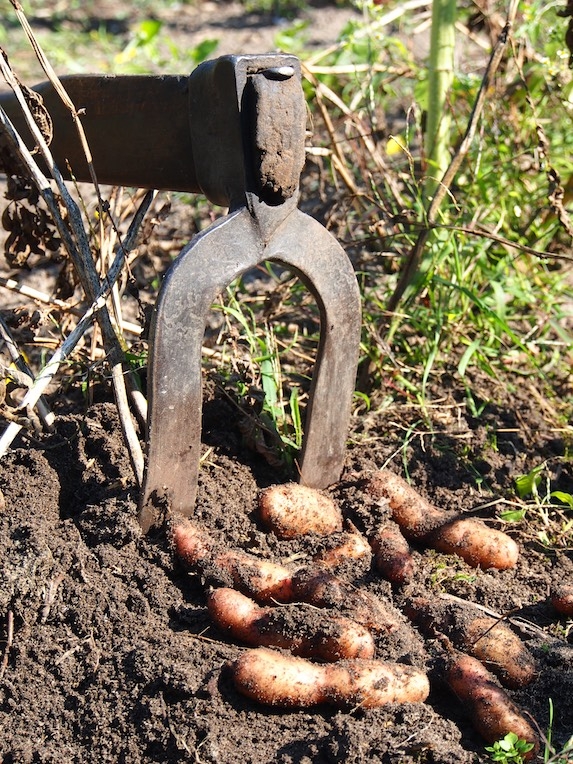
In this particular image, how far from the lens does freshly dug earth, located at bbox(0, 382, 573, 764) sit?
1694mm

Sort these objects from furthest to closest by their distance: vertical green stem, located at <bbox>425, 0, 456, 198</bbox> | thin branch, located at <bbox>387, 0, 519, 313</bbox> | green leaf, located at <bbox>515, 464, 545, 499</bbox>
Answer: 1. vertical green stem, located at <bbox>425, 0, 456, 198</bbox>
2. thin branch, located at <bbox>387, 0, 519, 313</bbox>
3. green leaf, located at <bbox>515, 464, 545, 499</bbox>

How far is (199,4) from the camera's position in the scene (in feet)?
22.1

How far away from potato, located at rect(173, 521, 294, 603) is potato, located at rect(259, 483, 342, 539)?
159 mm

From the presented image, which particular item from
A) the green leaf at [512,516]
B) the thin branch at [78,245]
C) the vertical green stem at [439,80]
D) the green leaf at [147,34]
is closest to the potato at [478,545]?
the green leaf at [512,516]

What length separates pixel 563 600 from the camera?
2.05 metres

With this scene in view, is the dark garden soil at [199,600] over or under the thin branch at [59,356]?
under

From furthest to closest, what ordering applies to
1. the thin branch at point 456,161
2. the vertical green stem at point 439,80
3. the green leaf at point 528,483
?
1. the vertical green stem at point 439,80
2. the thin branch at point 456,161
3. the green leaf at point 528,483

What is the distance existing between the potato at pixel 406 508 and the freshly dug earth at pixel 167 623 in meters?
0.04

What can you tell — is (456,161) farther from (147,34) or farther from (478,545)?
(147,34)

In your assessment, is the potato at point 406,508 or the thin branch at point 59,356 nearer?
the thin branch at point 59,356

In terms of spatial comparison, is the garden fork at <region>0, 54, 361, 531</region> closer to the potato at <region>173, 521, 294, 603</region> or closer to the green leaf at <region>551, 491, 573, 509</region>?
the potato at <region>173, 521, 294, 603</region>

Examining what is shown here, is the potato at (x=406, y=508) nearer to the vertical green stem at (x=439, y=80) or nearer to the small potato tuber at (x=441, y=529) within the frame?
the small potato tuber at (x=441, y=529)

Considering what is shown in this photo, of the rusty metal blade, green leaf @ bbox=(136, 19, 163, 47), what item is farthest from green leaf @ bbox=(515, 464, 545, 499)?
green leaf @ bbox=(136, 19, 163, 47)

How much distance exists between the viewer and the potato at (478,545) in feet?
7.15
